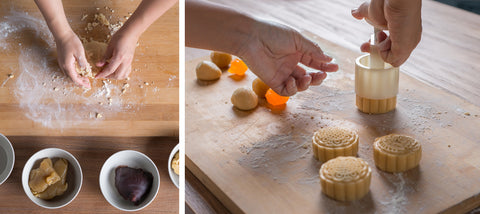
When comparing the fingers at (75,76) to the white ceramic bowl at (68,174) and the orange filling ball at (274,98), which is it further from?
the orange filling ball at (274,98)

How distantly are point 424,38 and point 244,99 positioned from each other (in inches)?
20.0

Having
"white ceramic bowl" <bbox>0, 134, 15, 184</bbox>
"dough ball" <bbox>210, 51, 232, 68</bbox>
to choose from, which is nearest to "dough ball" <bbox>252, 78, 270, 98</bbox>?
"dough ball" <bbox>210, 51, 232, 68</bbox>

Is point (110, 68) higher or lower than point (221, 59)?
Result: higher

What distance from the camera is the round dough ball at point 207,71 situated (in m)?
1.09

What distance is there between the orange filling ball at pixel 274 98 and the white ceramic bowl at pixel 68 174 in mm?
385

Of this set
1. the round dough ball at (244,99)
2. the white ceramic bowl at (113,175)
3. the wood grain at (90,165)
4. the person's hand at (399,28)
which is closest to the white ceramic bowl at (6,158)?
the wood grain at (90,165)

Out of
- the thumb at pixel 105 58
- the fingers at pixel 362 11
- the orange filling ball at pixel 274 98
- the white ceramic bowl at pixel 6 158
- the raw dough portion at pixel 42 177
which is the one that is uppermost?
the thumb at pixel 105 58

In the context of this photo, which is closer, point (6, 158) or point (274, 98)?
point (6, 158)

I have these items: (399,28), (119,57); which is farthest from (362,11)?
(119,57)

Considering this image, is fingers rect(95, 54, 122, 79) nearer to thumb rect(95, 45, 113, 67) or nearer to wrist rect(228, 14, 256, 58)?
thumb rect(95, 45, 113, 67)

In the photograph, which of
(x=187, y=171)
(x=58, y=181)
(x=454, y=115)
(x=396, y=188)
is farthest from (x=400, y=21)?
(x=58, y=181)

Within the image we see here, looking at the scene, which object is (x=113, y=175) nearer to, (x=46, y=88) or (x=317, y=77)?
(x=46, y=88)

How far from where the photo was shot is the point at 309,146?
2.91 ft

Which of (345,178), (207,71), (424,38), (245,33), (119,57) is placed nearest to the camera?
(345,178)
